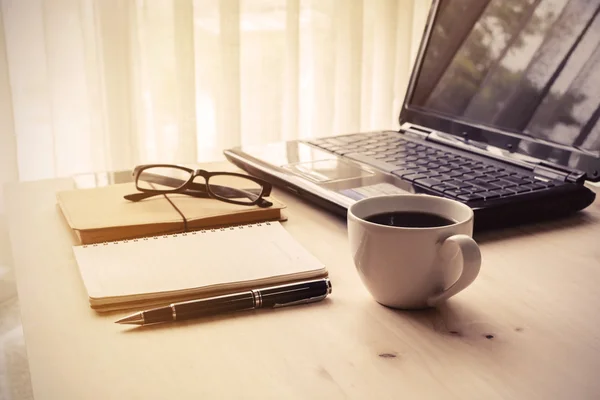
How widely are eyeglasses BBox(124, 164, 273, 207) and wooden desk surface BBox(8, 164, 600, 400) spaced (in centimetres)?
16

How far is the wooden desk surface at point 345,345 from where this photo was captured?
1.40 feet

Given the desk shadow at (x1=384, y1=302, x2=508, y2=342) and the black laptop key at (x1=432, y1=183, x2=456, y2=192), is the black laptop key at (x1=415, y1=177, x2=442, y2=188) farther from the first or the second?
the desk shadow at (x1=384, y1=302, x2=508, y2=342)

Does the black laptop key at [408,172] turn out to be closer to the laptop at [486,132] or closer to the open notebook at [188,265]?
the laptop at [486,132]

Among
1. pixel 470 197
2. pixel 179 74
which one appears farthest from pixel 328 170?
pixel 179 74

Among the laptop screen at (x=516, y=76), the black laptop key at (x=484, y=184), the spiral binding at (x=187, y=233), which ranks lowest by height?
the spiral binding at (x=187, y=233)

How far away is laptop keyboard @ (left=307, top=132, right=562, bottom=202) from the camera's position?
72 cm

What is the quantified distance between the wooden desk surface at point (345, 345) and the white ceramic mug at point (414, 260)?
0.8 inches

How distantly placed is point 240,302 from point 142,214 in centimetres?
23

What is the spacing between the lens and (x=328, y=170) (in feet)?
2.73

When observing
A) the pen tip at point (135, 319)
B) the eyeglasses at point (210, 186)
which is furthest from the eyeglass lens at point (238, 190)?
the pen tip at point (135, 319)

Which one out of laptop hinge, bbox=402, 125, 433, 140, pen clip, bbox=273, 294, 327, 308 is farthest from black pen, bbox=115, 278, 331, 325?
laptop hinge, bbox=402, 125, 433, 140

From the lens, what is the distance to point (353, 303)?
0.55 metres

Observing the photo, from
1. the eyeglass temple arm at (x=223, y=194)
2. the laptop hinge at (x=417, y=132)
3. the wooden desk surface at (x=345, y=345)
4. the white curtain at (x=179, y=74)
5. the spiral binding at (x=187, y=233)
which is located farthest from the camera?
the white curtain at (x=179, y=74)

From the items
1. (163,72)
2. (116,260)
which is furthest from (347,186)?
(163,72)
